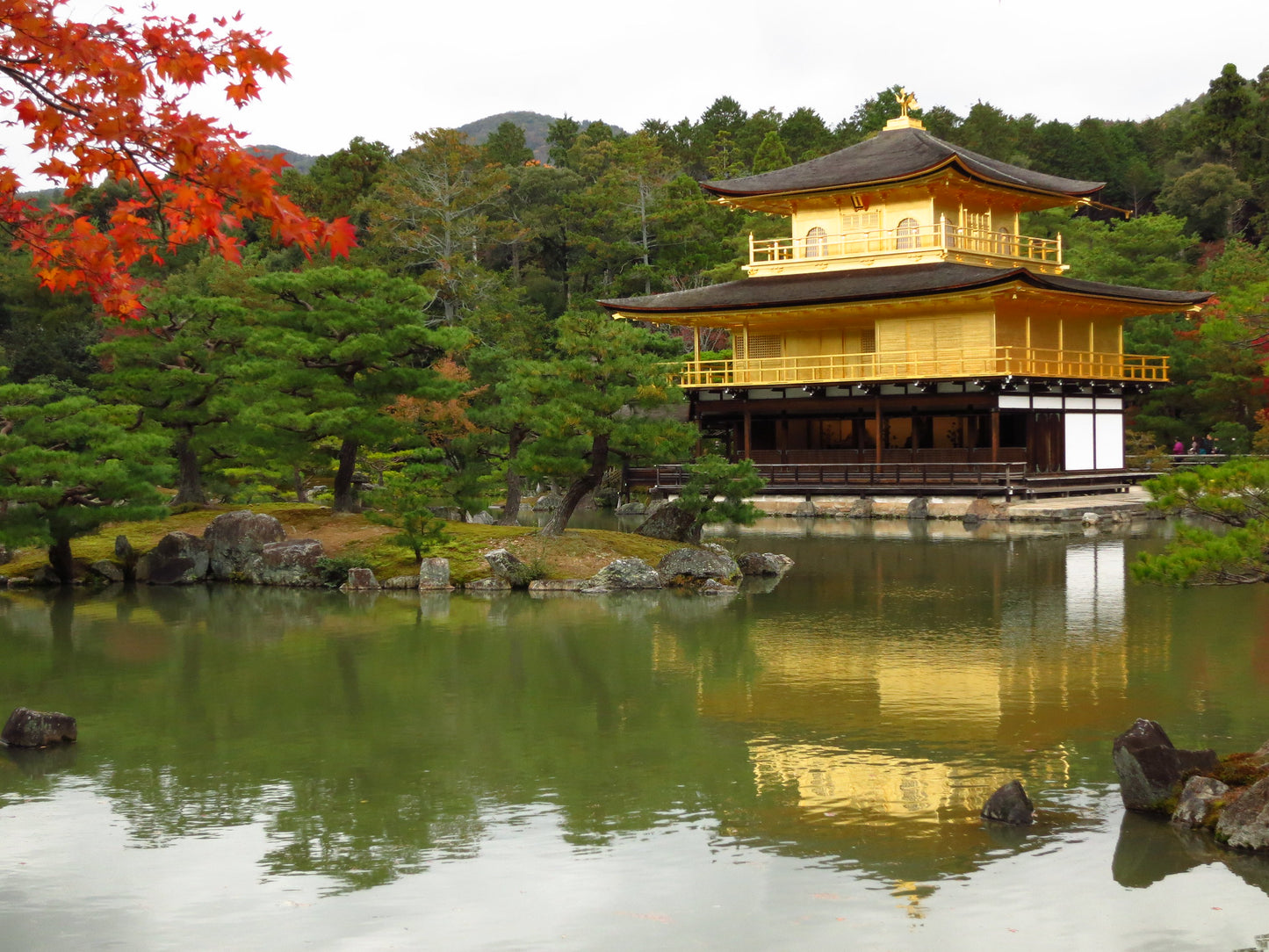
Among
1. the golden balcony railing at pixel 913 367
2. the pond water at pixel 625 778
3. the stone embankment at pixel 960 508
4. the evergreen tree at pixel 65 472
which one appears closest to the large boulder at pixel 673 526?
the pond water at pixel 625 778

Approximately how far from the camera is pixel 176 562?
2266 cm

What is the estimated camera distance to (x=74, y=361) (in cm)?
4316

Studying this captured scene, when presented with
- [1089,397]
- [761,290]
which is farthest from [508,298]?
[1089,397]

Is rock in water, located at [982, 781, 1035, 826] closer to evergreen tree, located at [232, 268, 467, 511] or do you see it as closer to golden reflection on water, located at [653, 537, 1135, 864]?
golden reflection on water, located at [653, 537, 1135, 864]

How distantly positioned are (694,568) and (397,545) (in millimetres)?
4748

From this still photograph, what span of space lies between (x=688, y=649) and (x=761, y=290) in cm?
2579

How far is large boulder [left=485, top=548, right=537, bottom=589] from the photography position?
20844mm

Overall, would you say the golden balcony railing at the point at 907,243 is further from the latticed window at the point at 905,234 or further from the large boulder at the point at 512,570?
the large boulder at the point at 512,570

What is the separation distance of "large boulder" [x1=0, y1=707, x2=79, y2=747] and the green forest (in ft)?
16.9

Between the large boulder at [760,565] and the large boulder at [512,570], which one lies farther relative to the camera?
the large boulder at [760,565]

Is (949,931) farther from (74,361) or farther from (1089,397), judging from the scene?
(74,361)

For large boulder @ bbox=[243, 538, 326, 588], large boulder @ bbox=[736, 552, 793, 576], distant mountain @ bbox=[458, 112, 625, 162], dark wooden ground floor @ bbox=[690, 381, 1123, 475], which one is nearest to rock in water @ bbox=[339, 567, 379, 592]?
large boulder @ bbox=[243, 538, 326, 588]

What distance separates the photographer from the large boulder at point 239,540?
22500 mm

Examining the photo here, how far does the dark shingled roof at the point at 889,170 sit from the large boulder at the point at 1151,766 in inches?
1176
